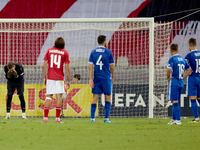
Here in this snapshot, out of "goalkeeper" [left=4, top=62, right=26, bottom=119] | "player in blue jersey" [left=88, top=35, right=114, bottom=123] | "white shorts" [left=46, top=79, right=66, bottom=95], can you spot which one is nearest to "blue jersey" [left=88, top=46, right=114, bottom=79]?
"player in blue jersey" [left=88, top=35, right=114, bottom=123]

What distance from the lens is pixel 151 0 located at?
15781mm

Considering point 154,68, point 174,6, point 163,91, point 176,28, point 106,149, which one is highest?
point 174,6

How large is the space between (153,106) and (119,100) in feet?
3.20

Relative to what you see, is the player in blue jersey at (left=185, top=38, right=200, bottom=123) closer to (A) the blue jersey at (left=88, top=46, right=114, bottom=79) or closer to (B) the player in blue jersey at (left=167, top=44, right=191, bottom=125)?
(B) the player in blue jersey at (left=167, top=44, right=191, bottom=125)

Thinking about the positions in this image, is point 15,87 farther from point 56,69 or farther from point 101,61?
point 101,61

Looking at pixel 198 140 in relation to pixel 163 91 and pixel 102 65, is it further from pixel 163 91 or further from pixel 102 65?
pixel 163 91

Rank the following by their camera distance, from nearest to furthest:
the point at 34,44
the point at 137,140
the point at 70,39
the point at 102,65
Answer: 1. the point at 137,140
2. the point at 102,65
3. the point at 70,39
4. the point at 34,44

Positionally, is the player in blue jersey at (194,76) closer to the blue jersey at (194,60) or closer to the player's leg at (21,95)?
the blue jersey at (194,60)

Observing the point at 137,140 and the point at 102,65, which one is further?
the point at 102,65

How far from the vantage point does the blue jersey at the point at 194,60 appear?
6.96 m

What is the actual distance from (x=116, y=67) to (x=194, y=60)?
3564 millimetres

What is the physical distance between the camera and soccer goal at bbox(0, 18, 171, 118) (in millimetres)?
9055

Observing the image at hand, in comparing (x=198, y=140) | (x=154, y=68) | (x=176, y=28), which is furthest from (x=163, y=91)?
(x=198, y=140)

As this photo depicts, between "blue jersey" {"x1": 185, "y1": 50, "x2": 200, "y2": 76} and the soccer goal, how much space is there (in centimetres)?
190
